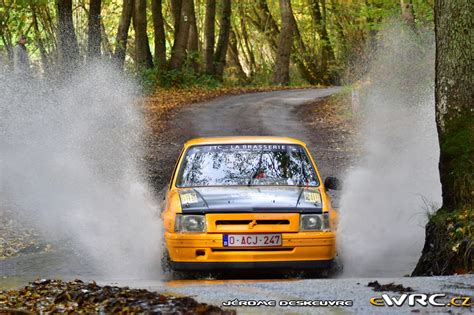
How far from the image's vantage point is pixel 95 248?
1259cm

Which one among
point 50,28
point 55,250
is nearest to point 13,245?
point 55,250

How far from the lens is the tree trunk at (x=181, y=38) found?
136 ft

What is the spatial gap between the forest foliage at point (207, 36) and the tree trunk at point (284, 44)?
0.17 ft

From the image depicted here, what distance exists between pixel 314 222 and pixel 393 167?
1020 cm

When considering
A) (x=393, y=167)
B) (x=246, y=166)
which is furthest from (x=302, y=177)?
(x=393, y=167)

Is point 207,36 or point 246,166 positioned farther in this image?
point 207,36

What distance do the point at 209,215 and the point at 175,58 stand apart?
33.0 metres

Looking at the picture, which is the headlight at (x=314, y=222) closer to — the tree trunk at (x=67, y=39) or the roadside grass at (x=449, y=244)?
the roadside grass at (x=449, y=244)

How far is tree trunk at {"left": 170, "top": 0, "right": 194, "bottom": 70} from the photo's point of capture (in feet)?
136

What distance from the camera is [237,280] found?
8.85m

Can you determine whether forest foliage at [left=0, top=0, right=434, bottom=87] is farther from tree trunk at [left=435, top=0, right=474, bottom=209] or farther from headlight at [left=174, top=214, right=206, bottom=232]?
headlight at [left=174, top=214, right=206, bottom=232]

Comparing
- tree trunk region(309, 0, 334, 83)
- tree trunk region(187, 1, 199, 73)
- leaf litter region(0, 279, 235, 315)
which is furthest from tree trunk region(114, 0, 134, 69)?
leaf litter region(0, 279, 235, 315)

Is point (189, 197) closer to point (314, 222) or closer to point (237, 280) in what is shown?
point (237, 280)

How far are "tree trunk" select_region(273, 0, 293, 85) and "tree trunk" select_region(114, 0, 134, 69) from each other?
8.79 metres
